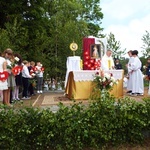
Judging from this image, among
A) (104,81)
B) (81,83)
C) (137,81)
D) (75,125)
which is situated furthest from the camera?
(137,81)

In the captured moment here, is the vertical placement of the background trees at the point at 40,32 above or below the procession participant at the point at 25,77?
above

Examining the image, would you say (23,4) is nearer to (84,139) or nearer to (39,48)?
(39,48)

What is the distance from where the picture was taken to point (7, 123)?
15.9 ft

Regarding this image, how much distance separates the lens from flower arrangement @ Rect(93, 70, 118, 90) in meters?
9.23

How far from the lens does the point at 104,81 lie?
9258 mm

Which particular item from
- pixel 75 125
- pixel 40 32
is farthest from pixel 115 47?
pixel 75 125

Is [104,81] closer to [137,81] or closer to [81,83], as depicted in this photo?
[81,83]

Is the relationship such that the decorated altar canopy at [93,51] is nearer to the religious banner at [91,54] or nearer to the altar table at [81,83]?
the religious banner at [91,54]

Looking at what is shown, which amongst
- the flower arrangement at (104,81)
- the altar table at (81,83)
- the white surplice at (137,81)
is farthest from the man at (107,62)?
the white surplice at (137,81)

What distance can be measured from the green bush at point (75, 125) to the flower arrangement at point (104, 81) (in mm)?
3825

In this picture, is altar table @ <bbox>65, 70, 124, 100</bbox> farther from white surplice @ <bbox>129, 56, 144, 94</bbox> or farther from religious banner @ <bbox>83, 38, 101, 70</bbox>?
religious banner @ <bbox>83, 38, 101, 70</bbox>

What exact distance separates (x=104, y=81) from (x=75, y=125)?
443 cm

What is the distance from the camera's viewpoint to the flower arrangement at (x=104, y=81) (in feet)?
30.3

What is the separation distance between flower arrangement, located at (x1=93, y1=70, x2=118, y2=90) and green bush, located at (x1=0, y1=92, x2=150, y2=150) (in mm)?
3825
